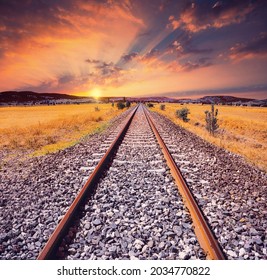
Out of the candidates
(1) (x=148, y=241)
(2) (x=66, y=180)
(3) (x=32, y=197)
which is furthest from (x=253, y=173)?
(3) (x=32, y=197)

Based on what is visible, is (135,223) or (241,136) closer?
(135,223)

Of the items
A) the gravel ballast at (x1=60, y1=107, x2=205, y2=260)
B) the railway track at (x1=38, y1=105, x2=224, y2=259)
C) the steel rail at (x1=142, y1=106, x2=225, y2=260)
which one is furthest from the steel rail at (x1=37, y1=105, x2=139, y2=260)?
the steel rail at (x1=142, y1=106, x2=225, y2=260)

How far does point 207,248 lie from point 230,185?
2.56 m

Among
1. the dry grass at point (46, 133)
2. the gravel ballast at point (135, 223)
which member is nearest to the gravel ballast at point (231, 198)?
the gravel ballast at point (135, 223)

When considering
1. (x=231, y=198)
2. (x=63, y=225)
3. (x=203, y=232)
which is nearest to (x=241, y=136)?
(x=231, y=198)

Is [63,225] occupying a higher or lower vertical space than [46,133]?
higher

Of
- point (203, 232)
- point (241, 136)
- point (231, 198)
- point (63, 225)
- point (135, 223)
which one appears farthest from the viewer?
point (241, 136)

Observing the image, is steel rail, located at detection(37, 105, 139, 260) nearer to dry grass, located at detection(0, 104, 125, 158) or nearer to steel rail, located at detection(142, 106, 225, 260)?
steel rail, located at detection(142, 106, 225, 260)

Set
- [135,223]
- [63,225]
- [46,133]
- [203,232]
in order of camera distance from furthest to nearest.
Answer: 1. [46,133]
2. [135,223]
3. [63,225]
4. [203,232]

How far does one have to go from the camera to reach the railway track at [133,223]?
9.64ft

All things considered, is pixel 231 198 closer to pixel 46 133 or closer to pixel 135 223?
pixel 135 223

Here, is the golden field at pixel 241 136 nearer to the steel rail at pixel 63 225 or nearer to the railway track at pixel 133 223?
the railway track at pixel 133 223

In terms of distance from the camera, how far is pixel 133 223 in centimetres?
356
